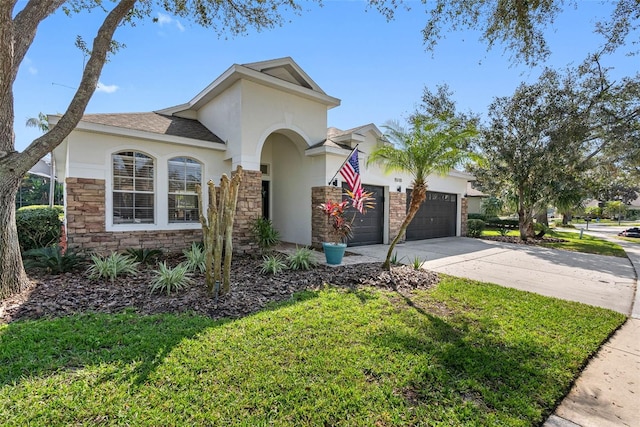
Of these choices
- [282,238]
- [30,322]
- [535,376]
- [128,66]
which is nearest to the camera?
[535,376]

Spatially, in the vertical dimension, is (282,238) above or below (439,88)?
below

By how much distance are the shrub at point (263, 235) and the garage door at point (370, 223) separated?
3.33m

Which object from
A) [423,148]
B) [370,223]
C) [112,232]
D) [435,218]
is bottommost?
[112,232]

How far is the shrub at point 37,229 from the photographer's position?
8672 mm

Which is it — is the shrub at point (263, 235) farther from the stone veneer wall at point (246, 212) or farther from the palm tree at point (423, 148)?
the palm tree at point (423, 148)

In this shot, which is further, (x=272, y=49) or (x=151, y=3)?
(x=272, y=49)

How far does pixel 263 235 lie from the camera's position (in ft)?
30.7

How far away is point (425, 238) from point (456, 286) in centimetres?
889

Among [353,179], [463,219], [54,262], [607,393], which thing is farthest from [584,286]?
[54,262]

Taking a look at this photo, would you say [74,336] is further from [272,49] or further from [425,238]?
[425,238]

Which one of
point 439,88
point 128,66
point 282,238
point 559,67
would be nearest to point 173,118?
point 128,66

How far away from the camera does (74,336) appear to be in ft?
12.3

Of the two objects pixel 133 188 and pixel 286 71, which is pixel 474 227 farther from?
pixel 133 188

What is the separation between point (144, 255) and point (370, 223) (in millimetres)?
8180
